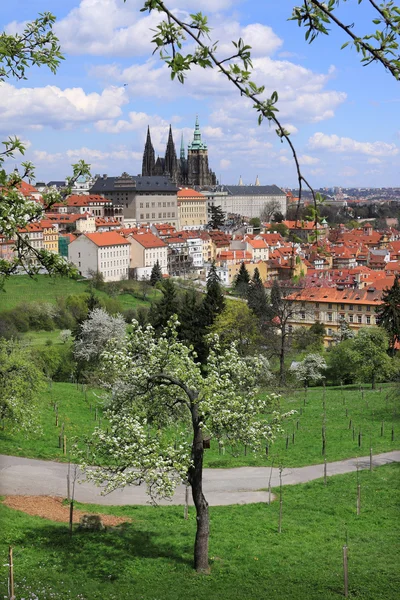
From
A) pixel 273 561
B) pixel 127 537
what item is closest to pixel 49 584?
pixel 127 537

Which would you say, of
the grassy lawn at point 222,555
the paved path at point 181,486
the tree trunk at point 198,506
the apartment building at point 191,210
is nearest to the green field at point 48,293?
the paved path at point 181,486

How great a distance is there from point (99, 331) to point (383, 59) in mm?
23153

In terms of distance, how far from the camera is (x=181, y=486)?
10.8 metres

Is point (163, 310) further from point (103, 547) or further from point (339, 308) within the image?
point (103, 547)

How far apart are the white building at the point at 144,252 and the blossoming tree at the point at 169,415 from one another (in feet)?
161

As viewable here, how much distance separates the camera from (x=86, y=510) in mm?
9148

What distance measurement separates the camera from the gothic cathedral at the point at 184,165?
103875 millimetres

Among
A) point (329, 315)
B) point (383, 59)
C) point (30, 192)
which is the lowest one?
point (329, 315)

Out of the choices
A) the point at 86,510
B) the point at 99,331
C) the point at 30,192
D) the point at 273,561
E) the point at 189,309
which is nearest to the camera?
the point at 30,192

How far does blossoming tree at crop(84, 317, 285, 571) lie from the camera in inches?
272

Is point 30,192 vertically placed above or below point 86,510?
above

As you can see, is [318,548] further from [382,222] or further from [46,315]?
[382,222]

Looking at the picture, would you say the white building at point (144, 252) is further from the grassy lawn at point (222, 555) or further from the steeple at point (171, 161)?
the steeple at point (171, 161)

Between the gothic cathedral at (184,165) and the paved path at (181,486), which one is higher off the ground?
the gothic cathedral at (184,165)
